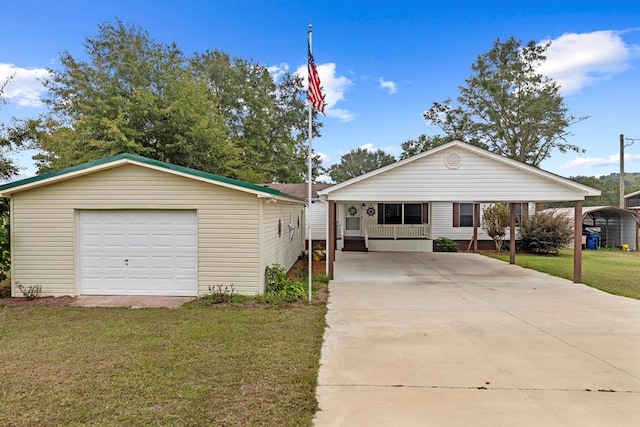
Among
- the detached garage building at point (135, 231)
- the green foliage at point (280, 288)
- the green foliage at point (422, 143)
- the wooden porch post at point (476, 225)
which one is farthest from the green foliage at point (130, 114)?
the green foliage at point (422, 143)

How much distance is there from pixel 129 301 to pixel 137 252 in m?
1.15

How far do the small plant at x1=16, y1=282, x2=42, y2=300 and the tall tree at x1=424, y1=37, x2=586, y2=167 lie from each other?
30262mm

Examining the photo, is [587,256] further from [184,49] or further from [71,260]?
[184,49]

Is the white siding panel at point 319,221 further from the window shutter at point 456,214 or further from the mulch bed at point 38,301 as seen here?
the mulch bed at point 38,301

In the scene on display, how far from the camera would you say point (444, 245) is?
1834 cm

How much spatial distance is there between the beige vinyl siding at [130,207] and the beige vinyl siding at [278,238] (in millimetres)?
558

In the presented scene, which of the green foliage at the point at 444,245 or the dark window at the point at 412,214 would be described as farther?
Result: the dark window at the point at 412,214

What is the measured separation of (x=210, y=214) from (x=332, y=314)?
11.7ft

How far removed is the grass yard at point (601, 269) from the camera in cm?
959

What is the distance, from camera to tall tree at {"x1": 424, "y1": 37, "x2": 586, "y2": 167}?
2753 cm

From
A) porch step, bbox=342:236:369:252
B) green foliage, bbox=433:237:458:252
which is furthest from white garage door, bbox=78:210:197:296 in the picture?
green foliage, bbox=433:237:458:252

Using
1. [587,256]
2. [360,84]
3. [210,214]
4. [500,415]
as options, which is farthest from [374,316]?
[360,84]

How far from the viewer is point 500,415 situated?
11.0 ft

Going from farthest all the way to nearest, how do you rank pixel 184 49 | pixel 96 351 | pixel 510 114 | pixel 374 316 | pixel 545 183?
pixel 510 114 < pixel 184 49 < pixel 545 183 < pixel 374 316 < pixel 96 351
